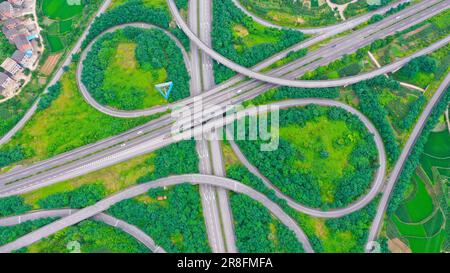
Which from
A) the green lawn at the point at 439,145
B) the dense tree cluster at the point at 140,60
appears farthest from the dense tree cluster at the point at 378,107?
the dense tree cluster at the point at 140,60

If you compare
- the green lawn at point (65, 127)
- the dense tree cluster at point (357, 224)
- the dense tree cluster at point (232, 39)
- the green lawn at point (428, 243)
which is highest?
the dense tree cluster at point (232, 39)

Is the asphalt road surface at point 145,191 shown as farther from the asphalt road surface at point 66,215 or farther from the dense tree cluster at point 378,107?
the dense tree cluster at point 378,107

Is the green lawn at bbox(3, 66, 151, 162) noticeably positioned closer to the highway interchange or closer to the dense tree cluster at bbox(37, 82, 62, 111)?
the dense tree cluster at bbox(37, 82, 62, 111)

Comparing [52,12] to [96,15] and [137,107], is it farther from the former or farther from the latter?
[137,107]

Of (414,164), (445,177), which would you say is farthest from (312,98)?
(445,177)

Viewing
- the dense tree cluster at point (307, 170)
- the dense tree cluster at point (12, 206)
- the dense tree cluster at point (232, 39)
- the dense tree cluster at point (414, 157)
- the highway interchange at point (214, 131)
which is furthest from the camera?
the dense tree cluster at point (232, 39)

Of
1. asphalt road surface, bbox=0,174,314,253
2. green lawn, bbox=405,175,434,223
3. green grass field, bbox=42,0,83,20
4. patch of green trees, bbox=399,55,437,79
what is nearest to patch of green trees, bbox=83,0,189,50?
green grass field, bbox=42,0,83,20

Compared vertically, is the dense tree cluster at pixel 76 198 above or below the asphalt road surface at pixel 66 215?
above
